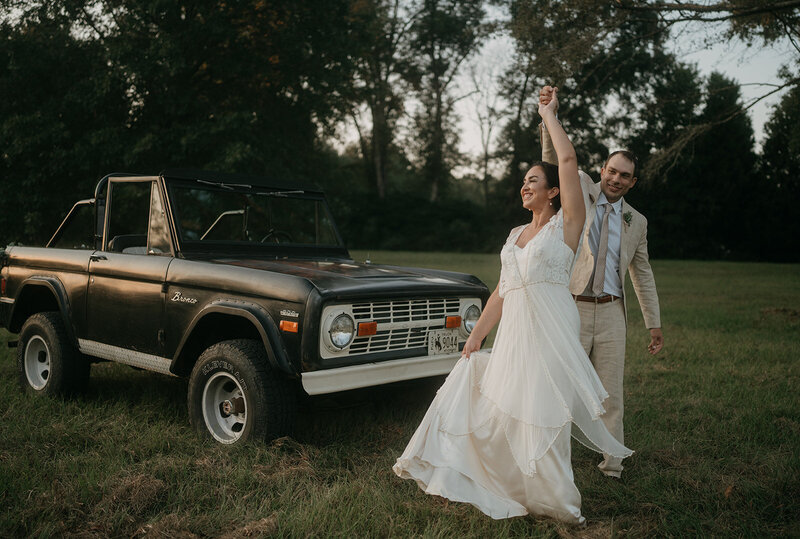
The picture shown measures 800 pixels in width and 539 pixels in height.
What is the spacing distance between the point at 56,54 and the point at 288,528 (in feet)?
59.9

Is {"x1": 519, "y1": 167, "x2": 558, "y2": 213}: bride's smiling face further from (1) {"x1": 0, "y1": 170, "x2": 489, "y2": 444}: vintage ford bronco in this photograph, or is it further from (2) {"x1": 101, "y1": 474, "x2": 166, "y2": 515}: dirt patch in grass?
(2) {"x1": 101, "y1": 474, "x2": 166, "y2": 515}: dirt patch in grass

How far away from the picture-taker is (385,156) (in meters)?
40.9

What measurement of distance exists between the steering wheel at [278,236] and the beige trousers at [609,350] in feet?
8.38

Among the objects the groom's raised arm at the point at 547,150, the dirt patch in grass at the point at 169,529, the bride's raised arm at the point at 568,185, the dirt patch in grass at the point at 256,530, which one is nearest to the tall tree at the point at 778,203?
the groom's raised arm at the point at 547,150

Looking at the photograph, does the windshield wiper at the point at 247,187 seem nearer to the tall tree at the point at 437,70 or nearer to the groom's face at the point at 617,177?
the groom's face at the point at 617,177

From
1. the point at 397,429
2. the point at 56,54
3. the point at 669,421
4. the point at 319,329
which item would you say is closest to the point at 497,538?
the point at 319,329

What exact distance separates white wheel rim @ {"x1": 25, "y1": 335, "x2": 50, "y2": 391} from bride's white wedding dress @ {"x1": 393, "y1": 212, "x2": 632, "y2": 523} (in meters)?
3.70

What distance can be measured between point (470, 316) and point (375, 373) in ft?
3.24

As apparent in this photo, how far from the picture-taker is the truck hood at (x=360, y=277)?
13.1 ft

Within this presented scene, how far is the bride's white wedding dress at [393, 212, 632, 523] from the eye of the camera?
3.07 meters

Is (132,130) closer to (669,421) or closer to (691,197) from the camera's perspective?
(669,421)

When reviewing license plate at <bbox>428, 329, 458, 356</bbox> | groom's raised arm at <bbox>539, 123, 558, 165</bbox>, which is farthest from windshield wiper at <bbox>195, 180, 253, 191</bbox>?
groom's raised arm at <bbox>539, 123, 558, 165</bbox>

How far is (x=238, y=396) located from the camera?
4105 mm

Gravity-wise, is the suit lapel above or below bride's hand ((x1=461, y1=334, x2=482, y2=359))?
above
